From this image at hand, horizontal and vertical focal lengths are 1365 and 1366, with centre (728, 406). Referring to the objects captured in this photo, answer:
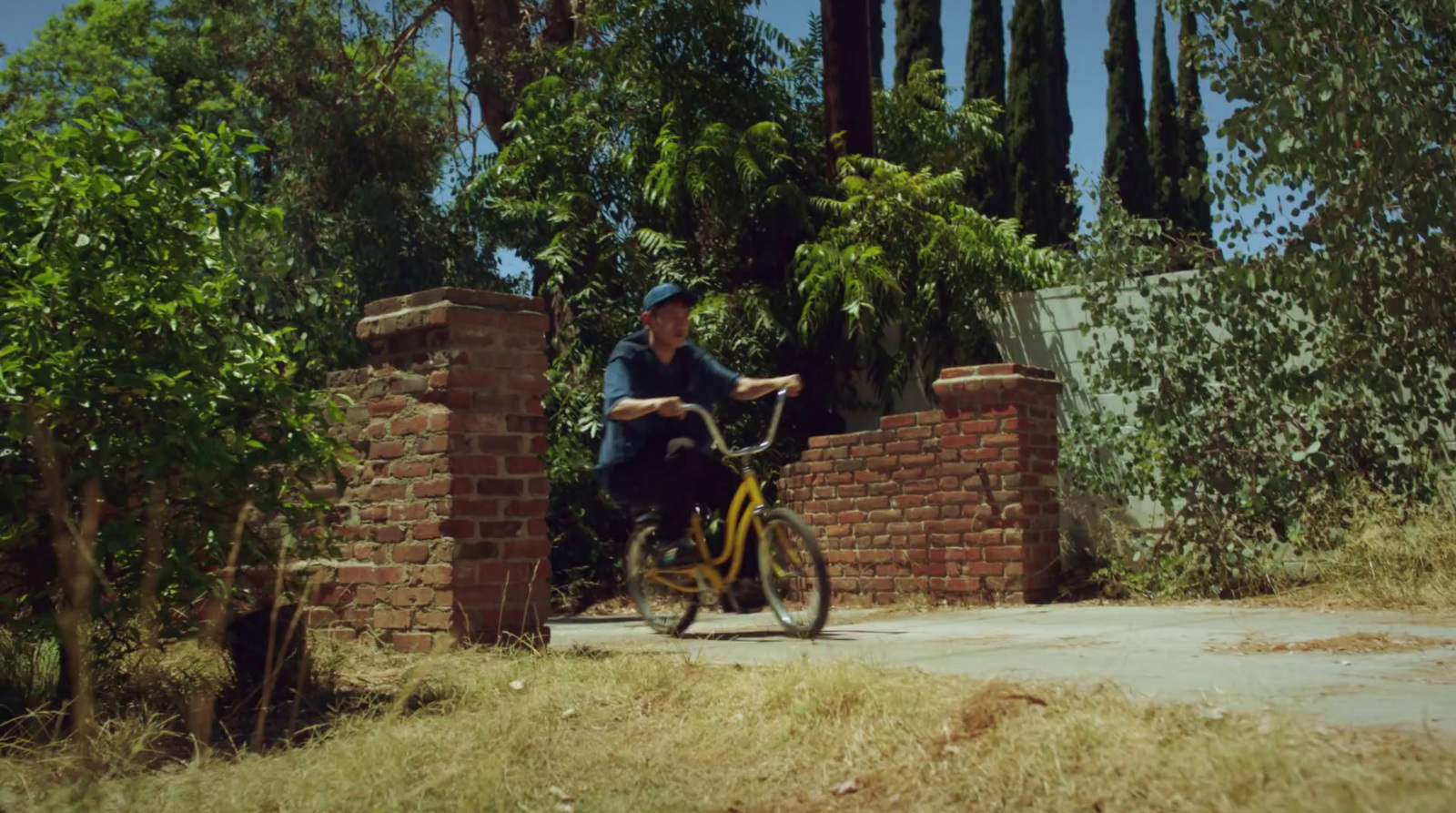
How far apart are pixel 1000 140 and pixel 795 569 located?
870 cm

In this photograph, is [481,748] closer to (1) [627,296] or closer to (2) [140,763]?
(2) [140,763]

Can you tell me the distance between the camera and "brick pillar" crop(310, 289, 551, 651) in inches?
219

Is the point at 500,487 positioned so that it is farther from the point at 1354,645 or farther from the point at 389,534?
the point at 1354,645

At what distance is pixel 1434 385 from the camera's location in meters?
7.75

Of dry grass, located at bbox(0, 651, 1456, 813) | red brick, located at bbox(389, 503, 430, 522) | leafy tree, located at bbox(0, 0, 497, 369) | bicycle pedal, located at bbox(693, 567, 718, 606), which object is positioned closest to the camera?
dry grass, located at bbox(0, 651, 1456, 813)

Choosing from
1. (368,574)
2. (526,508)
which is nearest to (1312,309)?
(526,508)

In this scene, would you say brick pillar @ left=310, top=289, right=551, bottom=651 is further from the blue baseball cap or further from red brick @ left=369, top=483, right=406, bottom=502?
the blue baseball cap

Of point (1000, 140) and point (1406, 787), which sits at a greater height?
point (1000, 140)

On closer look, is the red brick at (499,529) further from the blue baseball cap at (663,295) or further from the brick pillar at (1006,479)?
the brick pillar at (1006,479)

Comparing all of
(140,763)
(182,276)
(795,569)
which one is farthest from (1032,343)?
(140,763)

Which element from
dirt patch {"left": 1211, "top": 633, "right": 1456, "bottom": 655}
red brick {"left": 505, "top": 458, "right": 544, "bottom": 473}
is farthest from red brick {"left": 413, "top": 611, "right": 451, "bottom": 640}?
dirt patch {"left": 1211, "top": 633, "right": 1456, "bottom": 655}

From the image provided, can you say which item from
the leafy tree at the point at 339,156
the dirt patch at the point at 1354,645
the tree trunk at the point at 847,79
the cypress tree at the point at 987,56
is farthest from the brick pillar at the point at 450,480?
the cypress tree at the point at 987,56

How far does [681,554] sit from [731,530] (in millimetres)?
264

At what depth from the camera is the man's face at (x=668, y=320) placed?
19.9 feet
